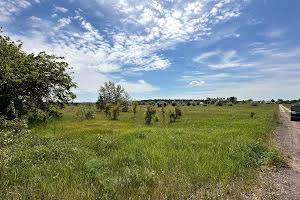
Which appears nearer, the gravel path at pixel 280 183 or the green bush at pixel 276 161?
the gravel path at pixel 280 183

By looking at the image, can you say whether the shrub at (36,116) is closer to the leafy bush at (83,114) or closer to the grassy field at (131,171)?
the grassy field at (131,171)

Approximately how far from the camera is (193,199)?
8.14m

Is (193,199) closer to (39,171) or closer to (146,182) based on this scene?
(146,182)

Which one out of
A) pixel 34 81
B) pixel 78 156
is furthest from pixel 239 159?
pixel 34 81

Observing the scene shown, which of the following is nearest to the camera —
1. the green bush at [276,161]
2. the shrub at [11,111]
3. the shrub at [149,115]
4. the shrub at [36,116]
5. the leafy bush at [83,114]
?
the green bush at [276,161]

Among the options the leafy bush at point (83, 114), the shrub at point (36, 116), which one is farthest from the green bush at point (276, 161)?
the leafy bush at point (83, 114)

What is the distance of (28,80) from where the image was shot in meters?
26.1

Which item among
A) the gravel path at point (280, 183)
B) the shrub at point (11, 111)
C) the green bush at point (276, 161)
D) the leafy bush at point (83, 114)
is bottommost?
the gravel path at point (280, 183)

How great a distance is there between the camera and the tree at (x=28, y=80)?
2489 cm

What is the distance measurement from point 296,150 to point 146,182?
11.6 m

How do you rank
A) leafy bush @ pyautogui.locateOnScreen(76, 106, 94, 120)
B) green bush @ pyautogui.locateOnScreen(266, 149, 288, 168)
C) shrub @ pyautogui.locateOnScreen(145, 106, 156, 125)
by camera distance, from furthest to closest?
leafy bush @ pyautogui.locateOnScreen(76, 106, 94, 120)
shrub @ pyautogui.locateOnScreen(145, 106, 156, 125)
green bush @ pyautogui.locateOnScreen(266, 149, 288, 168)

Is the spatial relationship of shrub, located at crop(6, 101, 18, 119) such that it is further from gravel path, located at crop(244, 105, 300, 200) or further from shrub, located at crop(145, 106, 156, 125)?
gravel path, located at crop(244, 105, 300, 200)

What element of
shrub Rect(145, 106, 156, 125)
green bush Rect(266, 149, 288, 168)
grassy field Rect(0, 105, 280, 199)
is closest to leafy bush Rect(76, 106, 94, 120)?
shrub Rect(145, 106, 156, 125)

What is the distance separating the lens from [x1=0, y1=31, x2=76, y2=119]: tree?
2489 centimetres
